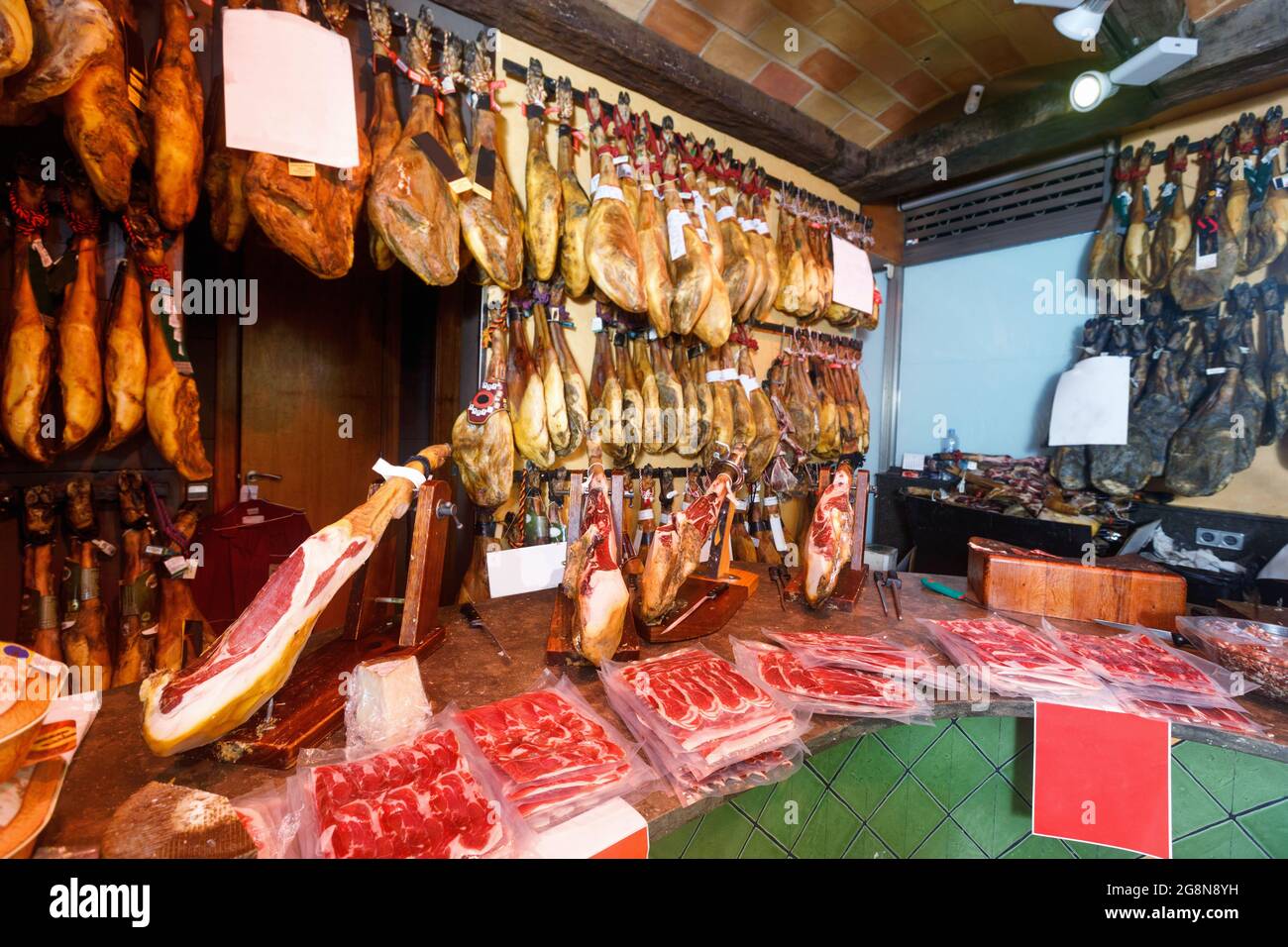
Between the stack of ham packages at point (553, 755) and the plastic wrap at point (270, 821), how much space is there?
0.36 meters

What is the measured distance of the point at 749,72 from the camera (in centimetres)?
402

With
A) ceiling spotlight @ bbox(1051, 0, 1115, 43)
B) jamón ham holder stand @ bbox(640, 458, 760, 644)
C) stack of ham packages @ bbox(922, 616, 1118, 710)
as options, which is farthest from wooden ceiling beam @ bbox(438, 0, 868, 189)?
stack of ham packages @ bbox(922, 616, 1118, 710)

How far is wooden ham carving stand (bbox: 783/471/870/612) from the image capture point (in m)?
2.38

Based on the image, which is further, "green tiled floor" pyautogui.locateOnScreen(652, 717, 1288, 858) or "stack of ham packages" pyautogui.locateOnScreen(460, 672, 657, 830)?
"green tiled floor" pyautogui.locateOnScreen(652, 717, 1288, 858)

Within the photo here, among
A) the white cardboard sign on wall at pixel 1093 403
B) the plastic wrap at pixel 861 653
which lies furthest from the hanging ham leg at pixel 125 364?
the white cardboard sign on wall at pixel 1093 403

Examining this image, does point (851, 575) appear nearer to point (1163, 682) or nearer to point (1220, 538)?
point (1163, 682)

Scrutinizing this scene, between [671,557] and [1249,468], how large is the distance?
439cm

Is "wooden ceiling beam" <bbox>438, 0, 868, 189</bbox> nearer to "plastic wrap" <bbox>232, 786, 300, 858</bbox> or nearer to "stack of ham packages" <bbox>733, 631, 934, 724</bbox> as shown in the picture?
"stack of ham packages" <bbox>733, 631, 934, 724</bbox>

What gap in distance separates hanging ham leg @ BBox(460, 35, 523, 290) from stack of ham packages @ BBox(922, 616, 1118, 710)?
2.46m

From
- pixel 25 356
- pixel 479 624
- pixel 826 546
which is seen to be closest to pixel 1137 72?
pixel 826 546

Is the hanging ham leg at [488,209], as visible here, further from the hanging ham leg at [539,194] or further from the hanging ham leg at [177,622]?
the hanging ham leg at [177,622]

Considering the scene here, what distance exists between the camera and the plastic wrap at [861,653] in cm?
176
